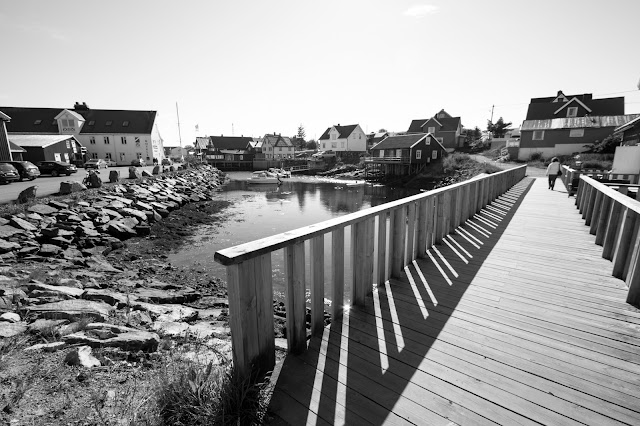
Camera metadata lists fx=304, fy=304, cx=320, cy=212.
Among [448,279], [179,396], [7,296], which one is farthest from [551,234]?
[7,296]

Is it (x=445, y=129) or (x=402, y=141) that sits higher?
(x=445, y=129)

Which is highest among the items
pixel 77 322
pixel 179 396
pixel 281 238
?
pixel 281 238

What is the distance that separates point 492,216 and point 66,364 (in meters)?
8.60

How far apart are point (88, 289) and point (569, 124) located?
1897 inches

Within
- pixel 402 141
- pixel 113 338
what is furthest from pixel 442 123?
pixel 113 338

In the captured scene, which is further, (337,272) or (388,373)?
(337,272)

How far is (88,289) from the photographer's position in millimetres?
5305

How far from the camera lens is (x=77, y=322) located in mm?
3385

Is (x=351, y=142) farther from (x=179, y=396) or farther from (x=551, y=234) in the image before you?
(x=179, y=396)

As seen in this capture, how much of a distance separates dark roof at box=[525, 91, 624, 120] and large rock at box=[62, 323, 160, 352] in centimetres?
5041

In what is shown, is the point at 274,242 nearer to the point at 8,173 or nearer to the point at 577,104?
the point at 8,173

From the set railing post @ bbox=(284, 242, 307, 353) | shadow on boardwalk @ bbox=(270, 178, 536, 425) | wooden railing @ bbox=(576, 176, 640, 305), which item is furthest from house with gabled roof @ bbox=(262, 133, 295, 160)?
railing post @ bbox=(284, 242, 307, 353)

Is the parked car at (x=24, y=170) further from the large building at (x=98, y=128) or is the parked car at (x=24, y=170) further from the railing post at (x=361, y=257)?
the large building at (x=98, y=128)

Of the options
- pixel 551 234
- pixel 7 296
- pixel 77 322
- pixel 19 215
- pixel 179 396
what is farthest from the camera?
pixel 19 215
